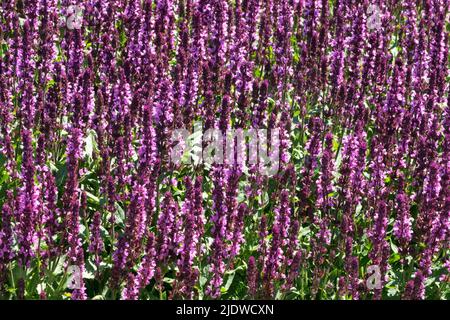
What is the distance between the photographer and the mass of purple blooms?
6543 mm

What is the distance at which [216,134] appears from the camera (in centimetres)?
792

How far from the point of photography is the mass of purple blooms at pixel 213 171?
6.54 meters

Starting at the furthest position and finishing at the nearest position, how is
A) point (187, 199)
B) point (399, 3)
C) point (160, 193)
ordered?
point (399, 3) → point (160, 193) → point (187, 199)

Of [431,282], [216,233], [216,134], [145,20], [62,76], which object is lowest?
[431,282]

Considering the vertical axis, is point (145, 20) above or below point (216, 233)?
above

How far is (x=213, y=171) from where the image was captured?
7.53 metres

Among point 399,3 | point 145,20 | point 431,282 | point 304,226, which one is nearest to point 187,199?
point 304,226

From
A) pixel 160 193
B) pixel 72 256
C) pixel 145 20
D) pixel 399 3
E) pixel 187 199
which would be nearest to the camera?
pixel 72 256

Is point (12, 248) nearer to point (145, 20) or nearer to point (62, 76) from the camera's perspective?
point (62, 76)

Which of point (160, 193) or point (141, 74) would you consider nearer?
point (160, 193)

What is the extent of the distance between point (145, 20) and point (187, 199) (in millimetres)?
3000

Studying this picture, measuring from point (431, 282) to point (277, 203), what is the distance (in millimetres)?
1572

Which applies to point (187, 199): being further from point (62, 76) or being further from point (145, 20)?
point (145, 20)

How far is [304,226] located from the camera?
8.22m
